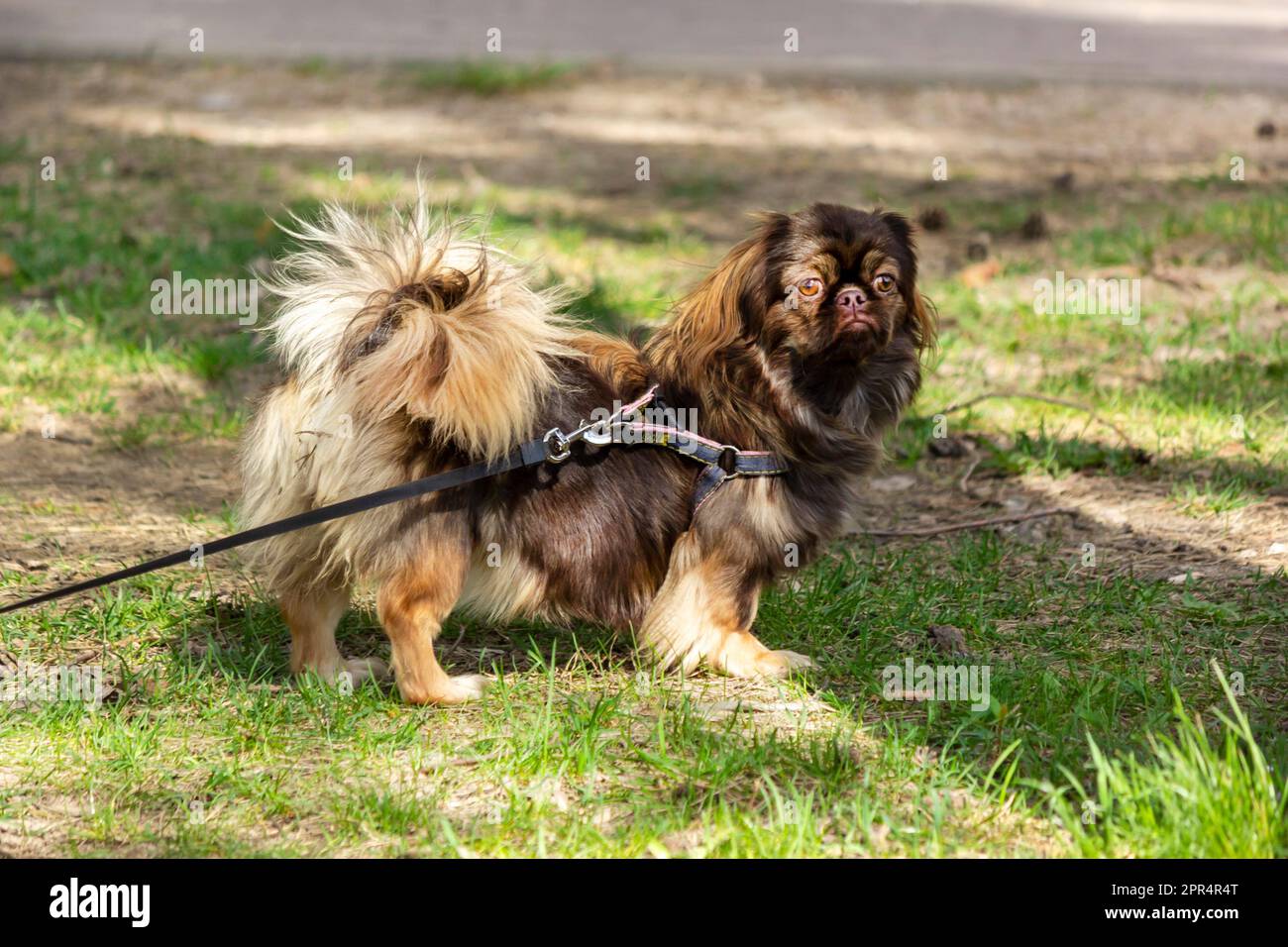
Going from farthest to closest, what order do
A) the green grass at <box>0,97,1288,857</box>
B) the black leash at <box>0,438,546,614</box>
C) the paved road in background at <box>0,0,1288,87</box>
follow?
the paved road in background at <box>0,0,1288,87</box> → the black leash at <box>0,438,546,614</box> → the green grass at <box>0,97,1288,857</box>

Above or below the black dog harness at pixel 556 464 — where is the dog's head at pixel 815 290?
above

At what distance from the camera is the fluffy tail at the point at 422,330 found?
369 cm

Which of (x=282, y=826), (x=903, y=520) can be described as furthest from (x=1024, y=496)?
(x=282, y=826)

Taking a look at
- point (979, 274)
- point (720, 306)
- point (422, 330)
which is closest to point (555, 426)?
point (422, 330)

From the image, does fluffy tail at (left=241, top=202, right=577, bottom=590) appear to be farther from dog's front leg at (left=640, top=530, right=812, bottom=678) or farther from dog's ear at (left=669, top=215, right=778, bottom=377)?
dog's front leg at (left=640, top=530, right=812, bottom=678)

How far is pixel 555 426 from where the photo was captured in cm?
396

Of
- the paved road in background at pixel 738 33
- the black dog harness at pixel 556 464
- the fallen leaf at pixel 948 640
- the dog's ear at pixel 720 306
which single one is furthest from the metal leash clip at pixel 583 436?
the paved road in background at pixel 738 33

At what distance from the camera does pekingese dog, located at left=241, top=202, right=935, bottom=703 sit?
375cm

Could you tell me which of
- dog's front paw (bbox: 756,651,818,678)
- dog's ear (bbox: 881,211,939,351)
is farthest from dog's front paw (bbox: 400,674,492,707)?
dog's ear (bbox: 881,211,939,351)

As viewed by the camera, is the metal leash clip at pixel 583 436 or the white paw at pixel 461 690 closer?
the metal leash clip at pixel 583 436

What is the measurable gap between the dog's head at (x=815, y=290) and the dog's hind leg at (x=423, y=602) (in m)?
0.98

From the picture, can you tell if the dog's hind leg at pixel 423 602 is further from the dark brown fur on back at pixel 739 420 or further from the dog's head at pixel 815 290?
the dog's head at pixel 815 290

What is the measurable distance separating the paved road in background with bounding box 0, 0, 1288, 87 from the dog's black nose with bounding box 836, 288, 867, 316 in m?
8.22

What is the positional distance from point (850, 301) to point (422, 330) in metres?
1.21
